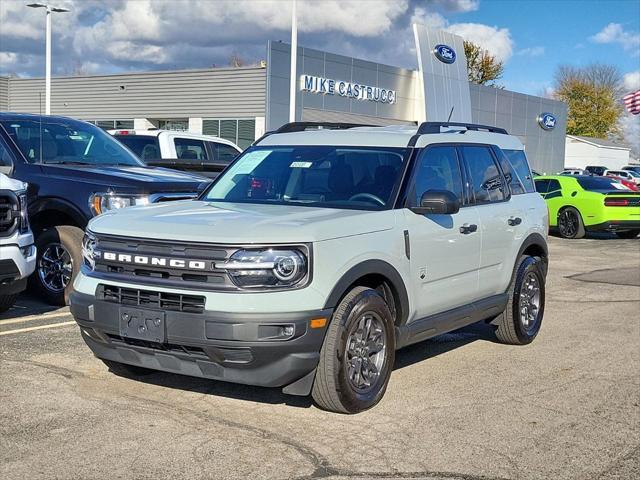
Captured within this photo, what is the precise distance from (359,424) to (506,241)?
268 cm

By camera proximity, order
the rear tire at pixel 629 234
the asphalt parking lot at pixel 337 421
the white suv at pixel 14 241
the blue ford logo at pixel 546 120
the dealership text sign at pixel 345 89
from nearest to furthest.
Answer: the asphalt parking lot at pixel 337 421 → the white suv at pixel 14 241 → the rear tire at pixel 629 234 → the dealership text sign at pixel 345 89 → the blue ford logo at pixel 546 120

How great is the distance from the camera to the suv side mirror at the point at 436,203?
5.58 meters

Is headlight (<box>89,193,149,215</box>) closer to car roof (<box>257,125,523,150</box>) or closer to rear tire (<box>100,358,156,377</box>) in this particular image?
car roof (<box>257,125,523,150</box>)

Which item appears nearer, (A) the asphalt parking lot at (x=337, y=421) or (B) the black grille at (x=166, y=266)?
(A) the asphalt parking lot at (x=337, y=421)

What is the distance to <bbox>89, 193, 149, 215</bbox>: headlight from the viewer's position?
793 cm

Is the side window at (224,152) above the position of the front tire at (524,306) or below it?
→ above

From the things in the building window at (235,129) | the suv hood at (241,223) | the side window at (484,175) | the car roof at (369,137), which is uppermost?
the building window at (235,129)

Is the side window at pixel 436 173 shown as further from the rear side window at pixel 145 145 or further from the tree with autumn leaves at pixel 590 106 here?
the tree with autumn leaves at pixel 590 106

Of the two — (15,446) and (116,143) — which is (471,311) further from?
(116,143)

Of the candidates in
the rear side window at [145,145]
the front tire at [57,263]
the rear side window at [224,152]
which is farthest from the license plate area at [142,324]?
the rear side window at [224,152]

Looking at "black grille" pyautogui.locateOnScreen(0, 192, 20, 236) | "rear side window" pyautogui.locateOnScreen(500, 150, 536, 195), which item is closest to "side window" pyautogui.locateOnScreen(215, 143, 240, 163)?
"black grille" pyautogui.locateOnScreen(0, 192, 20, 236)

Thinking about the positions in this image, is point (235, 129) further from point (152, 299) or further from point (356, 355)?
point (152, 299)

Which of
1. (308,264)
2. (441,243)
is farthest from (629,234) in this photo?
(308,264)

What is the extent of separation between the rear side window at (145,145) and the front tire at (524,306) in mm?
6945
